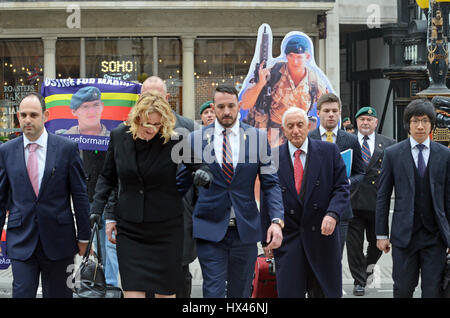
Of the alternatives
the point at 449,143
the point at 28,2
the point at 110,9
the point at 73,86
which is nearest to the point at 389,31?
the point at 110,9

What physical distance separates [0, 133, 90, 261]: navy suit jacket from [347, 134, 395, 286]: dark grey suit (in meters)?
4.13

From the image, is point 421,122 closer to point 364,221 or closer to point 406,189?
point 406,189

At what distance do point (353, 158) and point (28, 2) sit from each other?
1782cm

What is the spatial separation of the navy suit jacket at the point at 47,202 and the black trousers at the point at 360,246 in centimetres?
410

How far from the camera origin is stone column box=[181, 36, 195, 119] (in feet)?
85.9

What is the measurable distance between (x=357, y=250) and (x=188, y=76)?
17.0 m

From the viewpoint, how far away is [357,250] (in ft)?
32.4

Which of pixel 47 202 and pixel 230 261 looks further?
pixel 230 261

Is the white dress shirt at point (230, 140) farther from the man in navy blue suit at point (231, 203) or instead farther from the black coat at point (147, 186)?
the black coat at point (147, 186)

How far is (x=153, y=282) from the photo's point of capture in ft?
21.3

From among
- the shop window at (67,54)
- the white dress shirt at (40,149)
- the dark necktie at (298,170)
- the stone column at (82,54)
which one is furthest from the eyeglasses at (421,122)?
the shop window at (67,54)

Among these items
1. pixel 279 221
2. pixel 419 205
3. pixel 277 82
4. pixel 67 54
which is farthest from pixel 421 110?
pixel 67 54

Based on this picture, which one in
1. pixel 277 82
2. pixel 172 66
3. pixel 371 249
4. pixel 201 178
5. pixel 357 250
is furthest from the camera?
pixel 172 66
